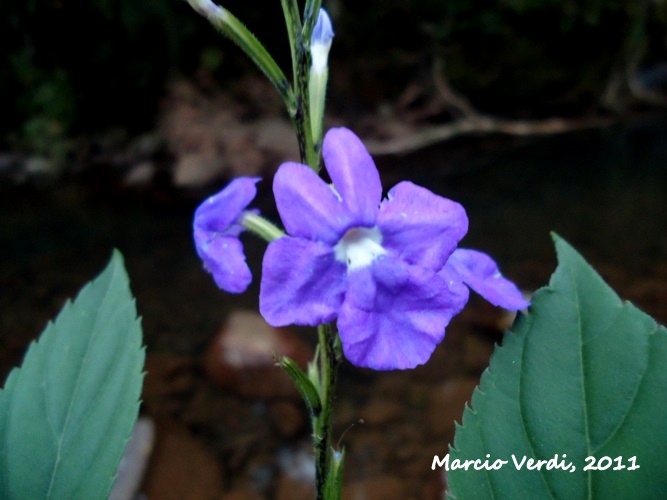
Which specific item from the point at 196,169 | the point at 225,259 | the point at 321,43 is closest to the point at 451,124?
the point at 196,169

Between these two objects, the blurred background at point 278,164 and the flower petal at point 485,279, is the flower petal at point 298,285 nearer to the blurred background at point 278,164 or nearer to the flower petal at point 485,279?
the flower petal at point 485,279

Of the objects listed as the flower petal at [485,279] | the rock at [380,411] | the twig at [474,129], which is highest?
the flower petal at [485,279]

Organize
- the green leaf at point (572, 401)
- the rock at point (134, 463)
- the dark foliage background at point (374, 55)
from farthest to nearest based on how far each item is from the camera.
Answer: the dark foliage background at point (374, 55), the rock at point (134, 463), the green leaf at point (572, 401)

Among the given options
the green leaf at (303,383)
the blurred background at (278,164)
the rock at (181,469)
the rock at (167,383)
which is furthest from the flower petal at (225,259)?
the rock at (167,383)

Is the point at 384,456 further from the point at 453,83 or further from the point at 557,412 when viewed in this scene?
the point at 453,83

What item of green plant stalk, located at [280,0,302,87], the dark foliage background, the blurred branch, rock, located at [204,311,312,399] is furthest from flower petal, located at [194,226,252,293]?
the dark foliage background

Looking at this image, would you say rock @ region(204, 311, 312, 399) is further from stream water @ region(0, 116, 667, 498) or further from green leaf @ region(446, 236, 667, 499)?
green leaf @ region(446, 236, 667, 499)

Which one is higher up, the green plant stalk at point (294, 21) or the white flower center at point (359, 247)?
the green plant stalk at point (294, 21)

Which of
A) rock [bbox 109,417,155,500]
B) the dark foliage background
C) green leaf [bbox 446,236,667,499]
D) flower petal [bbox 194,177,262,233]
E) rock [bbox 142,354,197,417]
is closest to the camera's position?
green leaf [bbox 446,236,667,499]
